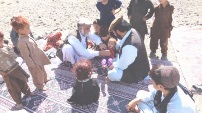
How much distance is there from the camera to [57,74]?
5.79m

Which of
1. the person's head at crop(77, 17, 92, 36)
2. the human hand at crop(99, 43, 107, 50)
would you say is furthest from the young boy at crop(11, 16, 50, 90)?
the human hand at crop(99, 43, 107, 50)

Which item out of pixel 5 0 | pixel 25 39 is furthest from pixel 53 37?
pixel 5 0

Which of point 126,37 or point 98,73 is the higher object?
point 126,37

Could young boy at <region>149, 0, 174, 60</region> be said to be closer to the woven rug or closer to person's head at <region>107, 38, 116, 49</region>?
the woven rug

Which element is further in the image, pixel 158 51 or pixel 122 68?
pixel 158 51

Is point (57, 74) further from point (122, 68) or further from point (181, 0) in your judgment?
point (181, 0)

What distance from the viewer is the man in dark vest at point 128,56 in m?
4.96

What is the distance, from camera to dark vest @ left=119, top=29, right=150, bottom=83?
16.3 feet

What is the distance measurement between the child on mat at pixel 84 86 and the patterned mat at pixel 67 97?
11 cm

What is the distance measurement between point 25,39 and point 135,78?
203 cm

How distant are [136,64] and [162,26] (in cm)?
144

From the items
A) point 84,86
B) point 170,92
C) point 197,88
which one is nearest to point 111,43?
point 84,86

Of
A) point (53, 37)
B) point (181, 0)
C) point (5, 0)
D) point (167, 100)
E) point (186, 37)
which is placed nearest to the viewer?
point (167, 100)

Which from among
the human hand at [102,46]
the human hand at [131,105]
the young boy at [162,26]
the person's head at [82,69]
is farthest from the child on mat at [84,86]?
the young boy at [162,26]
